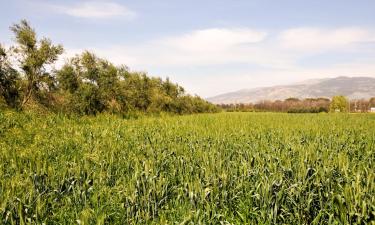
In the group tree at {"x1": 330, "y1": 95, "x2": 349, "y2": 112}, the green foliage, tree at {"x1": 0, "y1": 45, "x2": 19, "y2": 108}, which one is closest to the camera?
tree at {"x1": 0, "y1": 45, "x2": 19, "y2": 108}

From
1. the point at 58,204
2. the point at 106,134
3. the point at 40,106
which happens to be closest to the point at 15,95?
the point at 40,106

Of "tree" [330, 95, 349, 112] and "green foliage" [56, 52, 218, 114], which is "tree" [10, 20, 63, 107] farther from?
"tree" [330, 95, 349, 112]

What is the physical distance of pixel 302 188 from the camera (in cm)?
343

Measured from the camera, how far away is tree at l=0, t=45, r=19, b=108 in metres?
16.6

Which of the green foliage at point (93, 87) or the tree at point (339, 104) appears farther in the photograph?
the tree at point (339, 104)

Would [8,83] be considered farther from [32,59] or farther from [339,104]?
[339,104]

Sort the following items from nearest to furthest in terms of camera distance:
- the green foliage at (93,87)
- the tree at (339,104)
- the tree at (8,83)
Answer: the tree at (8,83) → the green foliage at (93,87) → the tree at (339,104)

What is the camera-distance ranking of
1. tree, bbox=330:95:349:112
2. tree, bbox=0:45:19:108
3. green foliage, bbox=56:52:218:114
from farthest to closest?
tree, bbox=330:95:349:112 < green foliage, bbox=56:52:218:114 < tree, bbox=0:45:19:108

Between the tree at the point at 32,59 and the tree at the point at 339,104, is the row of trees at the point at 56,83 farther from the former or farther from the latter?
the tree at the point at 339,104

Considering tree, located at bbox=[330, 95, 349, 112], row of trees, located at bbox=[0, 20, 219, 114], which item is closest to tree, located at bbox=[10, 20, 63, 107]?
row of trees, located at bbox=[0, 20, 219, 114]

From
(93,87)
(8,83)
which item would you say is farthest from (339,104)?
(8,83)

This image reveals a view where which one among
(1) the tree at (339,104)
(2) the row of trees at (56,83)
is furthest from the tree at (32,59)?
(1) the tree at (339,104)

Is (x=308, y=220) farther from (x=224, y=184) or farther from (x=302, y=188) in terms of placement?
(x=224, y=184)

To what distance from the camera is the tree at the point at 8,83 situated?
→ 16625 millimetres
